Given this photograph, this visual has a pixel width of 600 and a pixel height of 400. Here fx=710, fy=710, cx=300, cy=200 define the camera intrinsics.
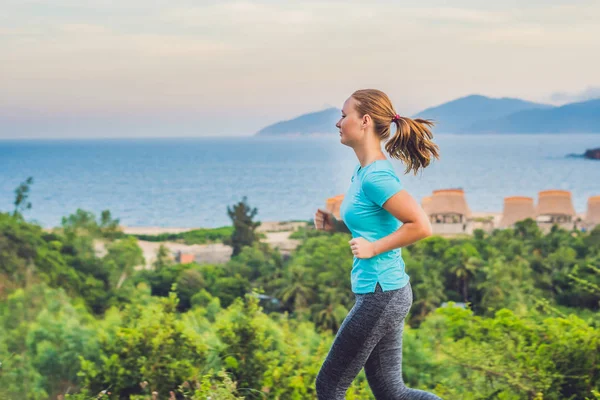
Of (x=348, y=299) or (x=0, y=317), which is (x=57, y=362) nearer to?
(x=0, y=317)

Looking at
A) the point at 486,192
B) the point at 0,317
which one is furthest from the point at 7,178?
the point at 0,317

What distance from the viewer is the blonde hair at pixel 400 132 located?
2291mm

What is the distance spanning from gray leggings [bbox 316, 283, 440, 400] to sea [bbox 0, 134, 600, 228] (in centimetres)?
5824

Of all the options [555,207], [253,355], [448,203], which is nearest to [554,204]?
[555,207]

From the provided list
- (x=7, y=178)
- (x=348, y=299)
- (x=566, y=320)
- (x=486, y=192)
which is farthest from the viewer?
(x=7, y=178)

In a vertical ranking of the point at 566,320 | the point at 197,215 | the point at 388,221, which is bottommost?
the point at 197,215

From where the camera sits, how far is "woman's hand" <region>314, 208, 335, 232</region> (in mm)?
2477

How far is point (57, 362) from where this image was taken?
5.05 metres

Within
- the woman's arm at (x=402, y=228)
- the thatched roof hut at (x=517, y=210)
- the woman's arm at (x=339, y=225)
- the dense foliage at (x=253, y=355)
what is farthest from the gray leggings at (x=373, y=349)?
the thatched roof hut at (x=517, y=210)

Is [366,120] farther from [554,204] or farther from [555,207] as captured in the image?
[554,204]

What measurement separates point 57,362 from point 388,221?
3612 millimetres

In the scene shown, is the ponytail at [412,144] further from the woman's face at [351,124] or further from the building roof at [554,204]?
the building roof at [554,204]

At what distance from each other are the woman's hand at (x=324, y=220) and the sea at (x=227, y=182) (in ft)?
191

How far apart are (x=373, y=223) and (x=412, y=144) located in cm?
31
